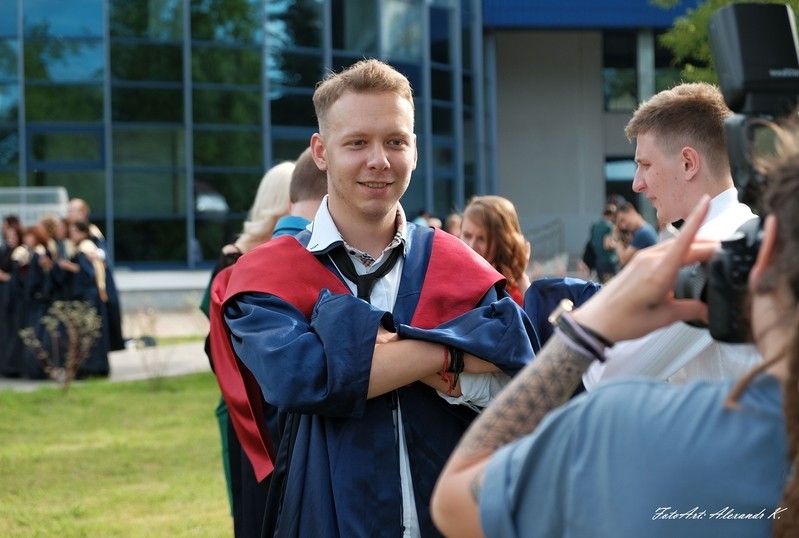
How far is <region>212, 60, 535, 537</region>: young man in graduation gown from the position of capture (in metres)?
3.01

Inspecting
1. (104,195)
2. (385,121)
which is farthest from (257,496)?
(104,195)

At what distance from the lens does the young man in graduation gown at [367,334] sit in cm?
301

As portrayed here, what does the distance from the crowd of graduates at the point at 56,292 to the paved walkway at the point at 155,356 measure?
31 cm

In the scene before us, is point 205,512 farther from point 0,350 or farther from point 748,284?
point 0,350

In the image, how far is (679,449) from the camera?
163 cm

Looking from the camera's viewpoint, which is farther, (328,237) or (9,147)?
(9,147)

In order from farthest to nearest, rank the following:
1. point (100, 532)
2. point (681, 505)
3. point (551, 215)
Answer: point (551, 215) < point (100, 532) < point (681, 505)

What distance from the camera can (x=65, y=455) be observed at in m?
9.77

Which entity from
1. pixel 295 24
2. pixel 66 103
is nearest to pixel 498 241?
pixel 66 103

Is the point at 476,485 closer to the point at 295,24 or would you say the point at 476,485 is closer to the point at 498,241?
the point at 498,241

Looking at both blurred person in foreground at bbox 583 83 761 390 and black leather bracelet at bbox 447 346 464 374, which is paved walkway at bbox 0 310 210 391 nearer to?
black leather bracelet at bbox 447 346 464 374

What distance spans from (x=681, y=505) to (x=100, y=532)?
20.4 ft

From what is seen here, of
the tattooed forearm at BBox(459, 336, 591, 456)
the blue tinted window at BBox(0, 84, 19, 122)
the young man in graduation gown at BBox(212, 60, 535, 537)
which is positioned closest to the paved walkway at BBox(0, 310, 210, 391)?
the blue tinted window at BBox(0, 84, 19, 122)

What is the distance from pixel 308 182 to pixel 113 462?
5.54 meters
